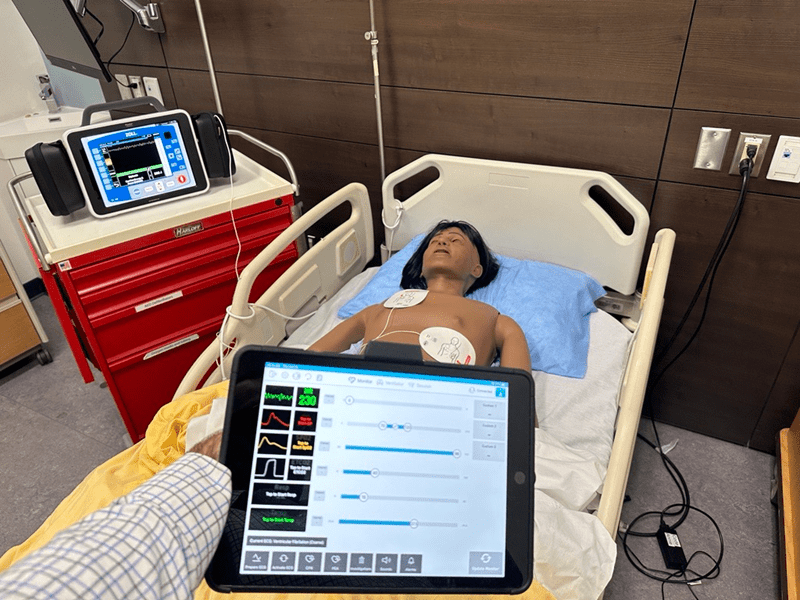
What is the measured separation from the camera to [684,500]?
6.16 feet

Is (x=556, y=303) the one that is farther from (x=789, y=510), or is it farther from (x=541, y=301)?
(x=789, y=510)

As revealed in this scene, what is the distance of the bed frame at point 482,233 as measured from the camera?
1.60 m

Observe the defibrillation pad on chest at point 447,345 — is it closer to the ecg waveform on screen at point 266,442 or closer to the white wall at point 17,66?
the ecg waveform on screen at point 266,442

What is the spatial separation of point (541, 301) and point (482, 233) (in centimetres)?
40

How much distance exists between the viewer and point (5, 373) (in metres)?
2.62

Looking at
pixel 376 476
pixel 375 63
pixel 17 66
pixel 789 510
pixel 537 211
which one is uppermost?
pixel 375 63

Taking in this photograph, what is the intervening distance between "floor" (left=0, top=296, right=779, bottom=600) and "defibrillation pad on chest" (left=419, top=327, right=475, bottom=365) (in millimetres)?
865

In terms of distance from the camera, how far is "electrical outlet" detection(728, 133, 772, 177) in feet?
5.05

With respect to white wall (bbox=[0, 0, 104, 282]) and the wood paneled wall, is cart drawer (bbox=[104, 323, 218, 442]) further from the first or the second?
white wall (bbox=[0, 0, 104, 282])

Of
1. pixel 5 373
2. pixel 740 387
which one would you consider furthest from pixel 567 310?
pixel 5 373

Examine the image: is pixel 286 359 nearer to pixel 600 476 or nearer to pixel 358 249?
pixel 600 476

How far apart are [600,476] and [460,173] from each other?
3.66 feet

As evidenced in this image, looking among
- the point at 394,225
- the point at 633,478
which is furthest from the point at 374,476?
the point at 633,478

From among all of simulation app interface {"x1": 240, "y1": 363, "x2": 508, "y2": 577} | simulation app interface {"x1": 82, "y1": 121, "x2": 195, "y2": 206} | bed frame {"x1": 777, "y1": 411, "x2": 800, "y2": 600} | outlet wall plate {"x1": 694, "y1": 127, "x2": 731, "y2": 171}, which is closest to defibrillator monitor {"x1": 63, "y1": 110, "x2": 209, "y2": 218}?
simulation app interface {"x1": 82, "y1": 121, "x2": 195, "y2": 206}
